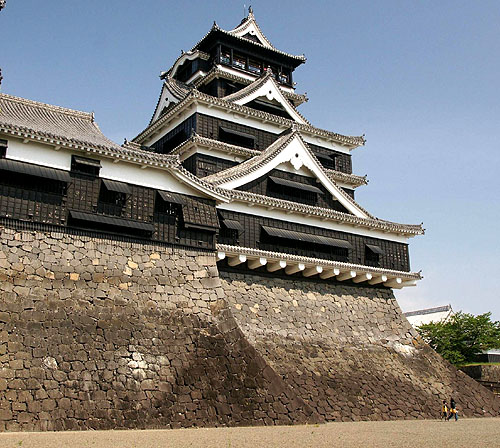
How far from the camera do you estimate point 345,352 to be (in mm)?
21203

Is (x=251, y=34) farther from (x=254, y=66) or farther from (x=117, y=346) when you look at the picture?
(x=117, y=346)

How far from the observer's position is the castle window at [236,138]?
26.2 m

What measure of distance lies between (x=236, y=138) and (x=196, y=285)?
36.9ft

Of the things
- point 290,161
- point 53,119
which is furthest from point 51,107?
point 290,161

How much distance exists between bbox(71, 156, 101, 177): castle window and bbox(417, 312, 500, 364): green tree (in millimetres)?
26140

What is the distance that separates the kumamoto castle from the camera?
14.1 m

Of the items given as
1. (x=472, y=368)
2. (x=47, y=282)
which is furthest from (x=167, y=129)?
(x=472, y=368)

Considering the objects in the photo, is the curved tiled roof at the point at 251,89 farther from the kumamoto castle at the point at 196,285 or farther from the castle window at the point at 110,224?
the castle window at the point at 110,224

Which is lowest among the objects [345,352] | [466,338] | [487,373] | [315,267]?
[487,373]

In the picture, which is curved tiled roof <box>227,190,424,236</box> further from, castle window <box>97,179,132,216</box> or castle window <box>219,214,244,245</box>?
castle window <box>97,179,132,216</box>

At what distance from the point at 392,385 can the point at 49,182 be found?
47.3 ft

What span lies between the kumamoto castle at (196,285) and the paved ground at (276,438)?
1084 millimetres

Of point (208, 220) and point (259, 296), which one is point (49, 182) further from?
point (259, 296)

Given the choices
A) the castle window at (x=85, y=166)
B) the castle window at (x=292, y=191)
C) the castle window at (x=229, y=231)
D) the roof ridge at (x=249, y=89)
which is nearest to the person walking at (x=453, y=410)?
the castle window at (x=292, y=191)
